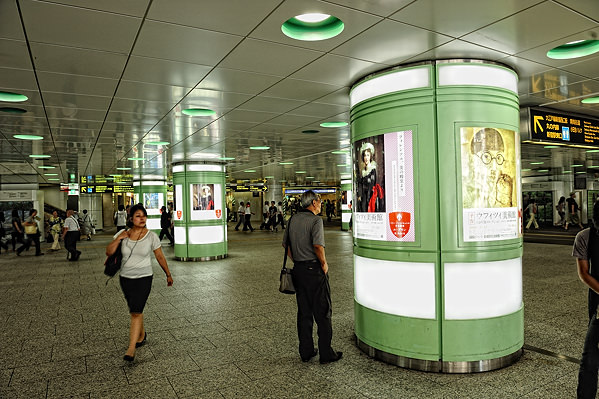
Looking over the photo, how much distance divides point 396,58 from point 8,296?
354 inches

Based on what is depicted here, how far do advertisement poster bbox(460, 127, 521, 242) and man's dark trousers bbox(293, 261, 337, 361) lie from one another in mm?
1692

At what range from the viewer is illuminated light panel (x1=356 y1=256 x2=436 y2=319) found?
4574 millimetres

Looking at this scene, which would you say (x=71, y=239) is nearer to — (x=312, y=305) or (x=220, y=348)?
(x=220, y=348)

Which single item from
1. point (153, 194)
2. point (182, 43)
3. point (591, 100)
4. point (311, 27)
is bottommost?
point (153, 194)

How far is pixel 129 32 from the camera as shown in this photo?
384cm

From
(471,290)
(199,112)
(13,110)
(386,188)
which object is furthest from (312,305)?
(13,110)

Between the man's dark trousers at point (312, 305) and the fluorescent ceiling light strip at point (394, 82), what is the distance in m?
2.20

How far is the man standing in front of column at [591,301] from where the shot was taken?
326 cm

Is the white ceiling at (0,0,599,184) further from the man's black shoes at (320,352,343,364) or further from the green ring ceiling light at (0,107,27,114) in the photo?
the man's black shoes at (320,352,343,364)

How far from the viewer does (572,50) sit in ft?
15.4

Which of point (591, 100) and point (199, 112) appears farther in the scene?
point (199, 112)

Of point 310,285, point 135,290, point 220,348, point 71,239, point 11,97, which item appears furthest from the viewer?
point 71,239

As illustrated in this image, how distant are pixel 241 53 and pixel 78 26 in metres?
1.55

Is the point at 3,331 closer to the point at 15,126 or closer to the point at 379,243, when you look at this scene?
the point at 15,126
